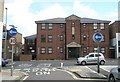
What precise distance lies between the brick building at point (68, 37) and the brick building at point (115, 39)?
169cm

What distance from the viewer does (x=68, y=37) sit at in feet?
185

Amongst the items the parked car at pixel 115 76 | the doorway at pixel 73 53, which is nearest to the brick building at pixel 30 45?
the doorway at pixel 73 53

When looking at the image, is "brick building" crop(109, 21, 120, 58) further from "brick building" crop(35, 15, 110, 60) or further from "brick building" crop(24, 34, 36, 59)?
"brick building" crop(24, 34, 36, 59)

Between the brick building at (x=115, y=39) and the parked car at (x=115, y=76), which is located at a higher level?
the brick building at (x=115, y=39)

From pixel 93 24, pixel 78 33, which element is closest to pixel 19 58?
pixel 78 33

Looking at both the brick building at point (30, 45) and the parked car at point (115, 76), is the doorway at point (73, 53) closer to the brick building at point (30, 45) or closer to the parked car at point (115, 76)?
the brick building at point (30, 45)

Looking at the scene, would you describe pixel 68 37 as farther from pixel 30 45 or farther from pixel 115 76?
pixel 115 76

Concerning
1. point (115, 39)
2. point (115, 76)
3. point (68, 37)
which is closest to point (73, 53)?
point (68, 37)

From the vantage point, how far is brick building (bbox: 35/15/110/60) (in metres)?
56.0

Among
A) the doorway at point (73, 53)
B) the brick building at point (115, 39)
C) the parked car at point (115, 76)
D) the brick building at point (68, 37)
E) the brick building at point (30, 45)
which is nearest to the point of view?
the parked car at point (115, 76)

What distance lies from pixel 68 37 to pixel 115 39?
10.2 meters

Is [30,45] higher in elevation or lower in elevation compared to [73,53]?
higher

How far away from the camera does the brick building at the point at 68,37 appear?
5600 cm

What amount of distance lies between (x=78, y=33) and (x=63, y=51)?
516 centimetres
